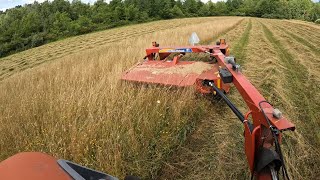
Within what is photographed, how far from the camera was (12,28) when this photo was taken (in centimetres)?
5134

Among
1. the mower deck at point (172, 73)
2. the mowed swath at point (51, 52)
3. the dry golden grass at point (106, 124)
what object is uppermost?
the mower deck at point (172, 73)

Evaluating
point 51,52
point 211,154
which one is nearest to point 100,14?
point 51,52

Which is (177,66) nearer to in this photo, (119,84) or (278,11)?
(119,84)

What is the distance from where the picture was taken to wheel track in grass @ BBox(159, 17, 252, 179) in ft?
11.1

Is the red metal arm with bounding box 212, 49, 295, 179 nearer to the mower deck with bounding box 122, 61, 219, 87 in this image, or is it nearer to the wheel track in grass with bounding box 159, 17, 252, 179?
the wheel track in grass with bounding box 159, 17, 252, 179

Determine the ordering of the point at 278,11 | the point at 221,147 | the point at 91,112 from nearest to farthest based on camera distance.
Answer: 1. the point at 221,147
2. the point at 91,112
3. the point at 278,11

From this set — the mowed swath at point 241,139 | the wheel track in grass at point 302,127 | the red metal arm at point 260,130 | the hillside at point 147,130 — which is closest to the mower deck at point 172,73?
the hillside at point 147,130

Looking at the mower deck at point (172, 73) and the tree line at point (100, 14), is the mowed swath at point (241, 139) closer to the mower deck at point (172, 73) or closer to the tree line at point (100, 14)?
the mower deck at point (172, 73)

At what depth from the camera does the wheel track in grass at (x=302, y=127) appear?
3.40 m

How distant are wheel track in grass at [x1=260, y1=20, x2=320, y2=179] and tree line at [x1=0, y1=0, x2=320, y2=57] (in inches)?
1702

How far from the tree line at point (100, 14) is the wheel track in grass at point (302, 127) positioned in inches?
1702

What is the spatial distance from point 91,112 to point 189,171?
166 cm

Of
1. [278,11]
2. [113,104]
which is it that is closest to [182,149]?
[113,104]

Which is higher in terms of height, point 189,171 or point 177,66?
point 177,66
